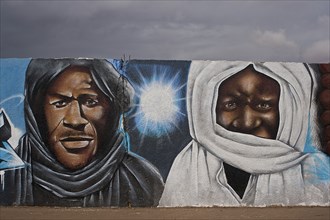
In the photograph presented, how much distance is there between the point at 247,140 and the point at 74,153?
3.20 m

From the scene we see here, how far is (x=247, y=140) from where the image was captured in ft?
32.9

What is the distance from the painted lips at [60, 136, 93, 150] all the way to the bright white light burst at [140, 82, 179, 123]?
117 centimetres

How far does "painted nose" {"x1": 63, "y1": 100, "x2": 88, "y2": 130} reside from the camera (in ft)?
32.5

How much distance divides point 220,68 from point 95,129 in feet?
8.47

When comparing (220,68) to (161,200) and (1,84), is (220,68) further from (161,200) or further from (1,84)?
(1,84)

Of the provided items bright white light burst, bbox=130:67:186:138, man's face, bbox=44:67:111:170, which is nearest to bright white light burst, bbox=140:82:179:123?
bright white light burst, bbox=130:67:186:138

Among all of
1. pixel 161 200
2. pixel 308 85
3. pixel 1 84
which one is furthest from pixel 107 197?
pixel 308 85

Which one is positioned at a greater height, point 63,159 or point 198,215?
point 63,159

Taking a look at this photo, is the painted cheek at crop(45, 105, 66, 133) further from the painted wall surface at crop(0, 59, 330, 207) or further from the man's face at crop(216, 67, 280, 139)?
the man's face at crop(216, 67, 280, 139)

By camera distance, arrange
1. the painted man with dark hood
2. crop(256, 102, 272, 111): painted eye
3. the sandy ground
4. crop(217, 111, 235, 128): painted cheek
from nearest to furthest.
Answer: the sandy ground < the painted man with dark hood < crop(217, 111, 235, 128): painted cheek < crop(256, 102, 272, 111): painted eye

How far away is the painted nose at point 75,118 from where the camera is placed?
991 cm

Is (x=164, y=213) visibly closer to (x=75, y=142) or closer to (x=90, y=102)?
(x=75, y=142)

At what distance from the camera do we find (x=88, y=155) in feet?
32.4

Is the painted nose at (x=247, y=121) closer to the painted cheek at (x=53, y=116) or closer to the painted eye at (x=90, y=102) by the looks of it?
the painted eye at (x=90, y=102)
